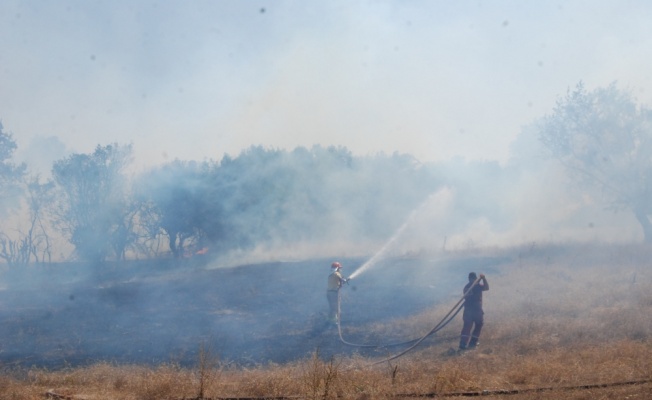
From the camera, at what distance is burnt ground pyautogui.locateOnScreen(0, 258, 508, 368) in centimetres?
1402

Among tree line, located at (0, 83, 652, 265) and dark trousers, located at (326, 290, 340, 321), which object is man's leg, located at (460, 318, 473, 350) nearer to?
dark trousers, located at (326, 290, 340, 321)

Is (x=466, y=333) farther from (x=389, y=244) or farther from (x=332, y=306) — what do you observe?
(x=389, y=244)

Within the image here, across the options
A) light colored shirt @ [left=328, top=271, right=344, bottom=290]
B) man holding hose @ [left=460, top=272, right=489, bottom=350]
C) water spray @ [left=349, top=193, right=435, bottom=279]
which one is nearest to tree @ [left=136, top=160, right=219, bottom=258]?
water spray @ [left=349, top=193, right=435, bottom=279]

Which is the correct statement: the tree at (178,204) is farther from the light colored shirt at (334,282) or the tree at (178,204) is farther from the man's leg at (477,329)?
the man's leg at (477,329)

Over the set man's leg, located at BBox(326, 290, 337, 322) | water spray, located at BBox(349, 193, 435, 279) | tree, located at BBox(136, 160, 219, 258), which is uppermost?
tree, located at BBox(136, 160, 219, 258)

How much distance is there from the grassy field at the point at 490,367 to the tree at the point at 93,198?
1589cm

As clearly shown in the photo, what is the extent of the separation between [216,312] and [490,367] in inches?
351

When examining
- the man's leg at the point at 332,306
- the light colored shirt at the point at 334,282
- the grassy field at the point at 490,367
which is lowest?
the grassy field at the point at 490,367

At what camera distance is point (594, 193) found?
31.7 m

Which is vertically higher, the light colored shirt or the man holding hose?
the light colored shirt

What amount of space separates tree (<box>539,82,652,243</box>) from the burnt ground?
8808 mm

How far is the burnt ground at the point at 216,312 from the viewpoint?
14.0 meters

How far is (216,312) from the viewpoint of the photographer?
56.6ft

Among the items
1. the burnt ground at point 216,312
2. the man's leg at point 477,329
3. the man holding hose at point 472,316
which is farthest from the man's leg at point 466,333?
the burnt ground at point 216,312
